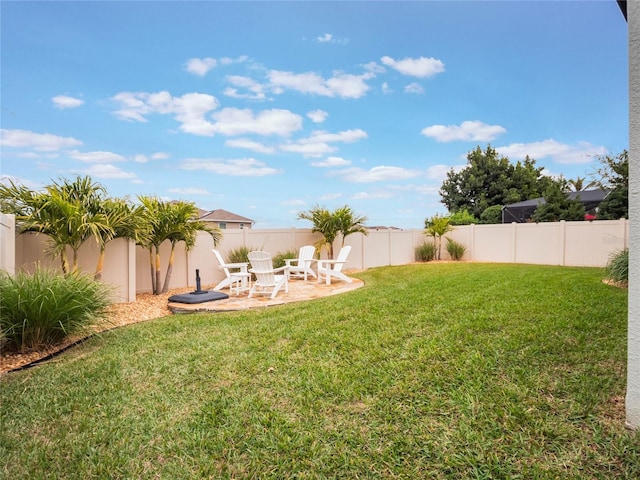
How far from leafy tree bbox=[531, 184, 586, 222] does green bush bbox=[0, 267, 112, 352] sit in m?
19.4

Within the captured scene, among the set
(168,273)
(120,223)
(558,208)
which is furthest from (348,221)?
(558,208)

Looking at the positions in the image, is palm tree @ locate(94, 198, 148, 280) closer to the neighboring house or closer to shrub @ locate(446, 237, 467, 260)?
shrub @ locate(446, 237, 467, 260)

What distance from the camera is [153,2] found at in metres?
6.81

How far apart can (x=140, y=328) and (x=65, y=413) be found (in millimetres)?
2728

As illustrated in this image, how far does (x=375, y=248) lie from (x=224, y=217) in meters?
17.0

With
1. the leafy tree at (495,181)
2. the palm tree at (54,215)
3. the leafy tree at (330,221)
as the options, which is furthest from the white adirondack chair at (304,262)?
the leafy tree at (495,181)

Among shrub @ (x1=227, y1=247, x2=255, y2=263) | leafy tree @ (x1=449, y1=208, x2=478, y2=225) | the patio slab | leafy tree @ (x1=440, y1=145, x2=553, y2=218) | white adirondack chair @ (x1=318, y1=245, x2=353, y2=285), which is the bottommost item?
the patio slab

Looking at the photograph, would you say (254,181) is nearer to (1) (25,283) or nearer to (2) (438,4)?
(2) (438,4)

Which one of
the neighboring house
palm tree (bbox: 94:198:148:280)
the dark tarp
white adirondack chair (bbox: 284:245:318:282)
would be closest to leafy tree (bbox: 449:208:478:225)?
the dark tarp

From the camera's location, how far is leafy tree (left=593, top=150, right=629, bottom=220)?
15.1m

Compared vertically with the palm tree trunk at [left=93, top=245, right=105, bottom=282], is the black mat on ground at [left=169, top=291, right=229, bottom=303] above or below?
below

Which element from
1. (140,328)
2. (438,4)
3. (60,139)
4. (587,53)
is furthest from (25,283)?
(587,53)

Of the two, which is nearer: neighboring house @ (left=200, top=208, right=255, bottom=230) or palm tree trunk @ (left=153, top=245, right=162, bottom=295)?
palm tree trunk @ (left=153, top=245, right=162, bottom=295)

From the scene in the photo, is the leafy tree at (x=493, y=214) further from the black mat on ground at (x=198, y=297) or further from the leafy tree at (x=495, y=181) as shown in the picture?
the black mat on ground at (x=198, y=297)
